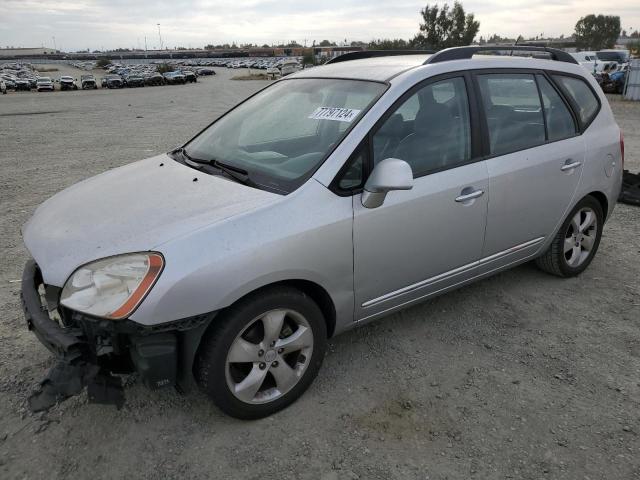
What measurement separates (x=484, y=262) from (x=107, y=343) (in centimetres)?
240

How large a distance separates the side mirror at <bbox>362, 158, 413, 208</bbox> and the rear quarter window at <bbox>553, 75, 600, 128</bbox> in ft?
6.69

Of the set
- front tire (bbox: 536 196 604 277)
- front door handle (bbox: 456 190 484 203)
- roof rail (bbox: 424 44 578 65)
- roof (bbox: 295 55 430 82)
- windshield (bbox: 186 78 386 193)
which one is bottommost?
front tire (bbox: 536 196 604 277)

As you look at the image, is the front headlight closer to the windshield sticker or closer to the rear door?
the windshield sticker

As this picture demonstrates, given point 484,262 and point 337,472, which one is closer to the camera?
point 337,472

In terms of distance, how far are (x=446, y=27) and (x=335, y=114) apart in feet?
236

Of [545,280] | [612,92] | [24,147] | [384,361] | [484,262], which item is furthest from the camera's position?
[612,92]

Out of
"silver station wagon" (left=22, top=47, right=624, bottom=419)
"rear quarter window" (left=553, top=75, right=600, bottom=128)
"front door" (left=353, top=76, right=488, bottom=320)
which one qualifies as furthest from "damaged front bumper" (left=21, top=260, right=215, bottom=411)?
"rear quarter window" (left=553, top=75, right=600, bottom=128)

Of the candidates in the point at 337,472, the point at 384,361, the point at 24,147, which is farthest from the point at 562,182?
the point at 24,147

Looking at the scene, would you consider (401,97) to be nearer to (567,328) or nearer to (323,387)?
(323,387)

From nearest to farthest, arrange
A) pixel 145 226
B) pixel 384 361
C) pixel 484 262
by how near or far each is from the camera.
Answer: pixel 145 226 → pixel 384 361 → pixel 484 262

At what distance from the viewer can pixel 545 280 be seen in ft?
13.5

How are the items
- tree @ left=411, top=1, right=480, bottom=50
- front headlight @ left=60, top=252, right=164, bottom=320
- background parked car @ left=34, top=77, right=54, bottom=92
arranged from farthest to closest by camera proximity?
tree @ left=411, top=1, right=480, bottom=50 < background parked car @ left=34, top=77, right=54, bottom=92 < front headlight @ left=60, top=252, right=164, bottom=320

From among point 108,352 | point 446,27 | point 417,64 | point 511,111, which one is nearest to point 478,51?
point 511,111

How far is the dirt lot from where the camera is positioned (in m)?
2.31
